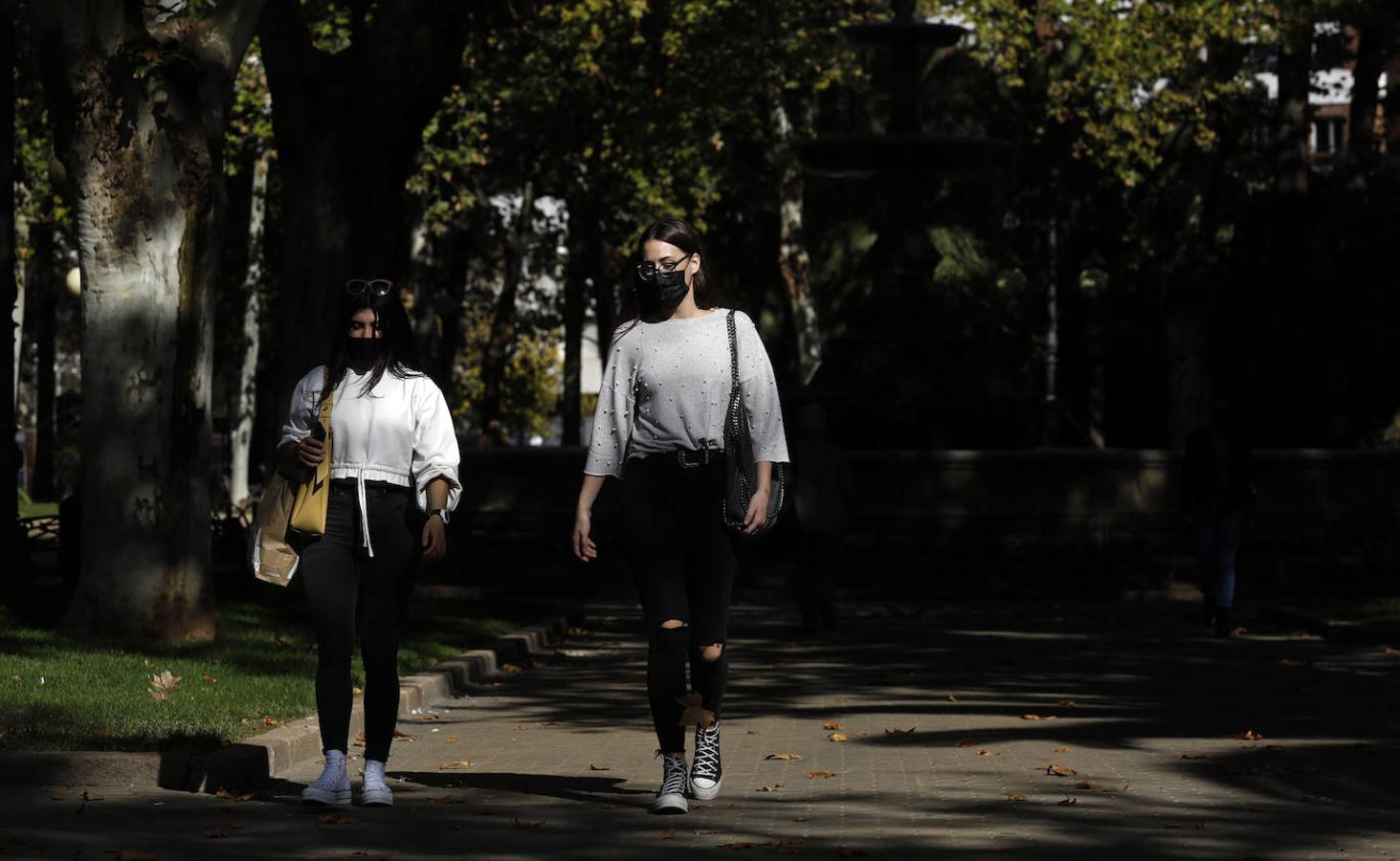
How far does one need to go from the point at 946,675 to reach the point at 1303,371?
117ft

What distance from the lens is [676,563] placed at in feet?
26.1

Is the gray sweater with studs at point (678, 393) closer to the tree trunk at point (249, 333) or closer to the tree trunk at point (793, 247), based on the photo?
the tree trunk at point (249, 333)

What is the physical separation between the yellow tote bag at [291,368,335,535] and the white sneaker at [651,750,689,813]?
51.8 inches

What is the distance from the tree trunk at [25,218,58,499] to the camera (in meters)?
46.8

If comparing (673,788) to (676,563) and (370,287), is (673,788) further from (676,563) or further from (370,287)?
(370,287)

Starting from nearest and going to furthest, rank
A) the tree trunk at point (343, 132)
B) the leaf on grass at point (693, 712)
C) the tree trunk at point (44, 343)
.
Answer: the leaf on grass at point (693, 712)
the tree trunk at point (343, 132)
the tree trunk at point (44, 343)

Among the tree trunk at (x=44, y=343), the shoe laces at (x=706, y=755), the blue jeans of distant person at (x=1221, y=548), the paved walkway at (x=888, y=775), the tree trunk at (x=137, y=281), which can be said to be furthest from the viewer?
the tree trunk at (x=44, y=343)

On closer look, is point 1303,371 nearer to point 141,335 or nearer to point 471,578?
point 471,578

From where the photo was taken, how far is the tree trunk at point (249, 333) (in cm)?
4094

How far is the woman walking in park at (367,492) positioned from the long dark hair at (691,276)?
0.69 metres

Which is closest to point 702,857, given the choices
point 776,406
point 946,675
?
point 776,406

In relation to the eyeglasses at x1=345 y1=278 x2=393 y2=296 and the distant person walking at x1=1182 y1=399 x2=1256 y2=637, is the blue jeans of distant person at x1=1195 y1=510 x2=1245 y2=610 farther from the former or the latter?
the eyeglasses at x1=345 y1=278 x2=393 y2=296

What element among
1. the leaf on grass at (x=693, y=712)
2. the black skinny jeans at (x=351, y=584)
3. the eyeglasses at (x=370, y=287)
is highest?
the eyeglasses at (x=370, y=287)

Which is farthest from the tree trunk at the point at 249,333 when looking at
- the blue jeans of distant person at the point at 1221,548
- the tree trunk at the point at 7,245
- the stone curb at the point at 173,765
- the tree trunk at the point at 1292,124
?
the stone curb at the point at 173,765
